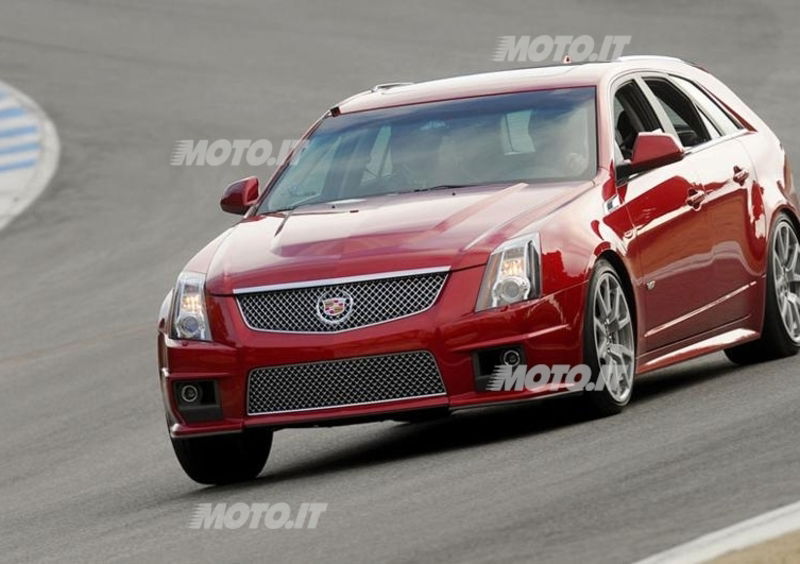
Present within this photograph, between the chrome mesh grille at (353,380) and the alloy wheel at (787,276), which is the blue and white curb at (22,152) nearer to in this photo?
the alloy wheel at (787,276)

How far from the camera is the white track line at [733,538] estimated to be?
A: 20.0 feet

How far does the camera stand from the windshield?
10008 millimetres

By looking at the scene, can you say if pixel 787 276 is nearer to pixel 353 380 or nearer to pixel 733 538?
pixel 353 380

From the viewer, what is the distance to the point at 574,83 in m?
10.5

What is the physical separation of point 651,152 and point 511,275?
1.29m

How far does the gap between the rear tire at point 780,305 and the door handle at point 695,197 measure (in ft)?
2.68

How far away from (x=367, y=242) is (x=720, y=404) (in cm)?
182

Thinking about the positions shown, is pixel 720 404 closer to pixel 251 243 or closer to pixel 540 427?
pixel 540 427

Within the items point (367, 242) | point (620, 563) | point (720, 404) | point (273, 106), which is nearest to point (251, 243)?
point (367, 242)

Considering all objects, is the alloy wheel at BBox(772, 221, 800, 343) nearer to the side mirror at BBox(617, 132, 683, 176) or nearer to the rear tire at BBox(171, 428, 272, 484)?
the side mirror at BBox(617, 132, 683, 176)

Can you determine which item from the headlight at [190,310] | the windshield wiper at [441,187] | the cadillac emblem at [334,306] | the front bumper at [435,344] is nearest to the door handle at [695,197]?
the windshield wiper at [441,187]

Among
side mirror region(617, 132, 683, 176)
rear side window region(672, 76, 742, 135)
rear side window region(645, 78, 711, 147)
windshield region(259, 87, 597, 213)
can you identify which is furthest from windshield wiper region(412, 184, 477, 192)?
rear side window region(672, 76, 742, 135)

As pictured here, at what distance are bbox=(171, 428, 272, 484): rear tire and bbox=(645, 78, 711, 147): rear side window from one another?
9.34 ft

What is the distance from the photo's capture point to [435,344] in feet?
29.0
